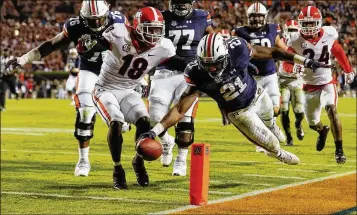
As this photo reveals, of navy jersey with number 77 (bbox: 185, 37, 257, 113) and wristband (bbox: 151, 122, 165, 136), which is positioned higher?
navy jersey with number 77 (bbox: 185, 37, 257, 113)

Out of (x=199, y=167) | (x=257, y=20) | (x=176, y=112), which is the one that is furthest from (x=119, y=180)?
(x=257, y=20)

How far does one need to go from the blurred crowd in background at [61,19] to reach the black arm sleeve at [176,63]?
22586 mm

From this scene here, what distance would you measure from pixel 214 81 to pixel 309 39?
3.85 metres

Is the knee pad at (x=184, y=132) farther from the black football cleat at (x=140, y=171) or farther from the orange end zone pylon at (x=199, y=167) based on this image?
the orange end zone pylon at (x=199, y=167)

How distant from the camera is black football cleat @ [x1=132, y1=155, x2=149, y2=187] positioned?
791cm

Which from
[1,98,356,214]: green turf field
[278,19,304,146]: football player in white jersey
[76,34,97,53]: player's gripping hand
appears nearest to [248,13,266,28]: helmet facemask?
[1,98,356,214]: green turf field

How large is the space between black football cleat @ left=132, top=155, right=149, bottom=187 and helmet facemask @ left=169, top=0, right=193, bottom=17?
168 cm

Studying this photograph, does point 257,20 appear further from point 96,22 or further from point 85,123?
point 96,22

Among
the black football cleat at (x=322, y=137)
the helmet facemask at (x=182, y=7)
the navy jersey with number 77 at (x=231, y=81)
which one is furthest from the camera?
the black football cleat at (x=322, y=137)

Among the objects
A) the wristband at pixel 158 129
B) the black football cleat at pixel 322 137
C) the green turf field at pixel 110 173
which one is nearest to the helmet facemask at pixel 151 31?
the wristband at pixel 158 129

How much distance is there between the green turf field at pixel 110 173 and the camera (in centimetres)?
732

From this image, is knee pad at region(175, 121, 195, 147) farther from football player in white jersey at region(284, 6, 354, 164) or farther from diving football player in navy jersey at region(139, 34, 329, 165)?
football player in white jersey at region(284, 6, 354, 164)

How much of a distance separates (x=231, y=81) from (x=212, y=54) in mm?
546

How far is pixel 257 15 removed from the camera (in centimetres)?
1062
